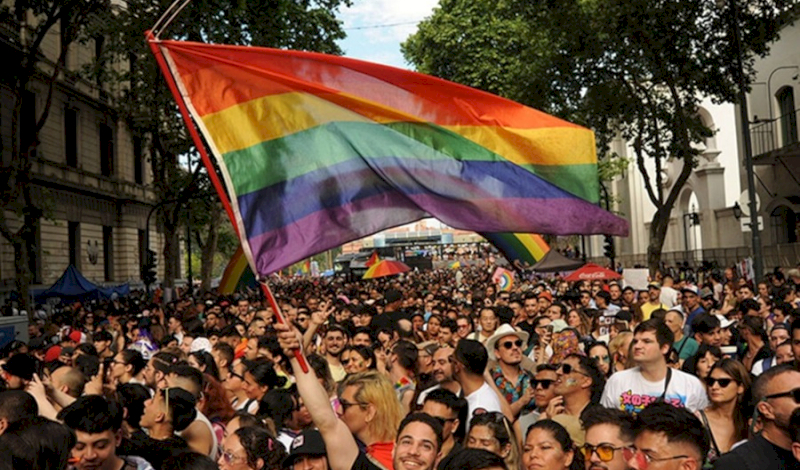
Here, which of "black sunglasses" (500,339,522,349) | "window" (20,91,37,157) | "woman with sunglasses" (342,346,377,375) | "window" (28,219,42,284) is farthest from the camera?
"window" (28,219,42,284)

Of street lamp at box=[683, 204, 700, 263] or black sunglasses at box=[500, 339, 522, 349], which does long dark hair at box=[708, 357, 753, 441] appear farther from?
street lamp at box=[683, 204, 700, 263]

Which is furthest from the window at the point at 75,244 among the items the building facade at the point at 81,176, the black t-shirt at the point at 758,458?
the black t-shirt at the point at 758,458

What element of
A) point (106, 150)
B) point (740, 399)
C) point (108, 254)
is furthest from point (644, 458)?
point (108, 254)

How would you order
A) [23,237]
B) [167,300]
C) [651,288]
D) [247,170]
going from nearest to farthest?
[247,170] → [651,288] → [23,237] → [167,300]

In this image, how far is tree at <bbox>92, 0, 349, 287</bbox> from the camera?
23.9 metres

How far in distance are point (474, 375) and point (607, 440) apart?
1750 mm

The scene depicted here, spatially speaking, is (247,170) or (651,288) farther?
(651,288)

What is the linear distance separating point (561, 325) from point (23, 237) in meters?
12.8

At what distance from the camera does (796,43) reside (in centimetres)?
2928

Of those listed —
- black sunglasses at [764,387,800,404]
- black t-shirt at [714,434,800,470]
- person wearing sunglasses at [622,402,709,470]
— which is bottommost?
black t-shirt at [714,434,800,470]

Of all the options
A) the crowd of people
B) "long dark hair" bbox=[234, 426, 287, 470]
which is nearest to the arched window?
the crowd of people

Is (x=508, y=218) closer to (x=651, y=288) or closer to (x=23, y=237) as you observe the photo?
(x=651, y=288)

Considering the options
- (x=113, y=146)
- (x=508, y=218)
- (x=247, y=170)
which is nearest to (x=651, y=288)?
(x=508, y=218)

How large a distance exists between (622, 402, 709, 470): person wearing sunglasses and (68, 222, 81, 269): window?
3522 cm
